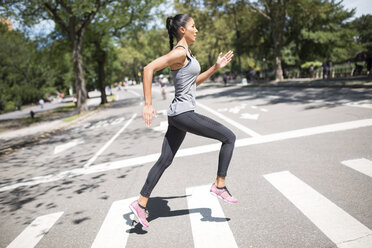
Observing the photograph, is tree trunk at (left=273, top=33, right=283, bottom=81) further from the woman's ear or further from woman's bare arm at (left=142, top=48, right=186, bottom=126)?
woman's bare arm at (left=142, top=48, right=186, bottom=126)

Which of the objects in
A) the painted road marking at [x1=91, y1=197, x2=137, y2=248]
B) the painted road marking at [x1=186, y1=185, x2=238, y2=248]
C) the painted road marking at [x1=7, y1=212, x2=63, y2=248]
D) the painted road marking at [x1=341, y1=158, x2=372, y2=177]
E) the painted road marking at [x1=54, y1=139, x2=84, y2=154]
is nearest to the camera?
the painted road marking at [x1=186, y1=185, x2=238, y2=248]

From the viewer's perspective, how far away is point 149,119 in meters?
2.82

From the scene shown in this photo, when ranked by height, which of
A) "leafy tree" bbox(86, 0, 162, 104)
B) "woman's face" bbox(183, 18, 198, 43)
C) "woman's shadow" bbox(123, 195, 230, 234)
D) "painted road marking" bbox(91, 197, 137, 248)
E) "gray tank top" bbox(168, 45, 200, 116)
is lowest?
"painted road marking" bbox(91, 197, 137, 248)

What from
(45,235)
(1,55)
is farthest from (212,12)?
(1,55)

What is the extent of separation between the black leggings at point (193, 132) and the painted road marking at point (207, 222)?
0.56m

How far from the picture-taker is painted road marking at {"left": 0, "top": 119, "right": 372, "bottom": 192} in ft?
19.4

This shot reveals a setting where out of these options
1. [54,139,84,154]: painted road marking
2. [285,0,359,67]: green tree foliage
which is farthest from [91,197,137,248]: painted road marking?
[285,0,359,67]: green tree foliage

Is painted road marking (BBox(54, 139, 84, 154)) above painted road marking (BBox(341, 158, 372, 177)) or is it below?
below

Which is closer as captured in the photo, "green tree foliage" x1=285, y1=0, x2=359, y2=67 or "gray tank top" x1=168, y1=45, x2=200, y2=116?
"gray tank top" x1=168, y1=45, x2=200, y2=116

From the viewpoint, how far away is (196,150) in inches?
259

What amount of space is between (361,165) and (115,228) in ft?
12.4

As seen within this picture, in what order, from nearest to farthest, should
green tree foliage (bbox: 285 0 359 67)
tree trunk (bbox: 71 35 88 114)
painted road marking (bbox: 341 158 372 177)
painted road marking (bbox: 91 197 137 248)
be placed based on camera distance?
painted road marking (bbox: 91 197 137 248), painted road marking (bbox: 341 158 372 177), tree trunk (bbox: 71 35 88 114), green tree foliage (bbox: 285 0 359 67)

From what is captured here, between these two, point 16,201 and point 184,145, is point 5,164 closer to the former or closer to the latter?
point 16,201

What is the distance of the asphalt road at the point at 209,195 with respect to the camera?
2.92 m
